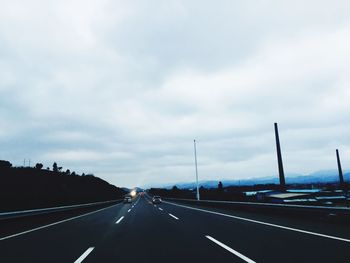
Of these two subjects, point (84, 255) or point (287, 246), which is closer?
point (84, 255)

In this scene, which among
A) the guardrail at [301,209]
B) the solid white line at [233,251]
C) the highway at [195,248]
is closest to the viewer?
the solid white line at [233,251]

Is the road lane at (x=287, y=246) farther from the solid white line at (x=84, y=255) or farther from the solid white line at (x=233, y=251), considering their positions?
the solid white line at (x=84, y=255)

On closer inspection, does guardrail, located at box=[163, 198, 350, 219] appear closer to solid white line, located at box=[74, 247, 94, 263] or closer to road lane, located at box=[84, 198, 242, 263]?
road lane, located at box=[84, 198, 242, 263]

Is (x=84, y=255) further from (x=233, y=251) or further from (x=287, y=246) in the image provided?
(x=287, y=246)

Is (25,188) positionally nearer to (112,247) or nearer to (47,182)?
(47,182)

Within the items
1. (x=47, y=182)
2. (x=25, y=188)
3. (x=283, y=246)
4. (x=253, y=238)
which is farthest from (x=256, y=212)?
(x=47, y=182)

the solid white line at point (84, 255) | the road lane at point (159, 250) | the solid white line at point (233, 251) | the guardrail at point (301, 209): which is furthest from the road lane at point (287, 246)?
the solid white line at point (84, 255)

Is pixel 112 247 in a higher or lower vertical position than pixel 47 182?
lower

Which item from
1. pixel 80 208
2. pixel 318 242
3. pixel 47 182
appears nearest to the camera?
pixel 318 242

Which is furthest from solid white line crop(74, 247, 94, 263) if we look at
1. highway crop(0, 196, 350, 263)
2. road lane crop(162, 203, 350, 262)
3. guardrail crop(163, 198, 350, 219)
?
guardrail crop(163, 198, 350, 219)

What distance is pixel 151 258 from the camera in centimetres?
676

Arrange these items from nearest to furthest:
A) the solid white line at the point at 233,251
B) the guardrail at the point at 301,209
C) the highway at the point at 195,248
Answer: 1. the solid white line at the point at 233,251
2. the highway at the point at 195,248
3. the guardrail at the point at 301,209

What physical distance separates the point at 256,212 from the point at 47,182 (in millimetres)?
83583

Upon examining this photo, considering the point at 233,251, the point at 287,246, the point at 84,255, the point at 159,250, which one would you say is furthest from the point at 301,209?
the point at 84,255
